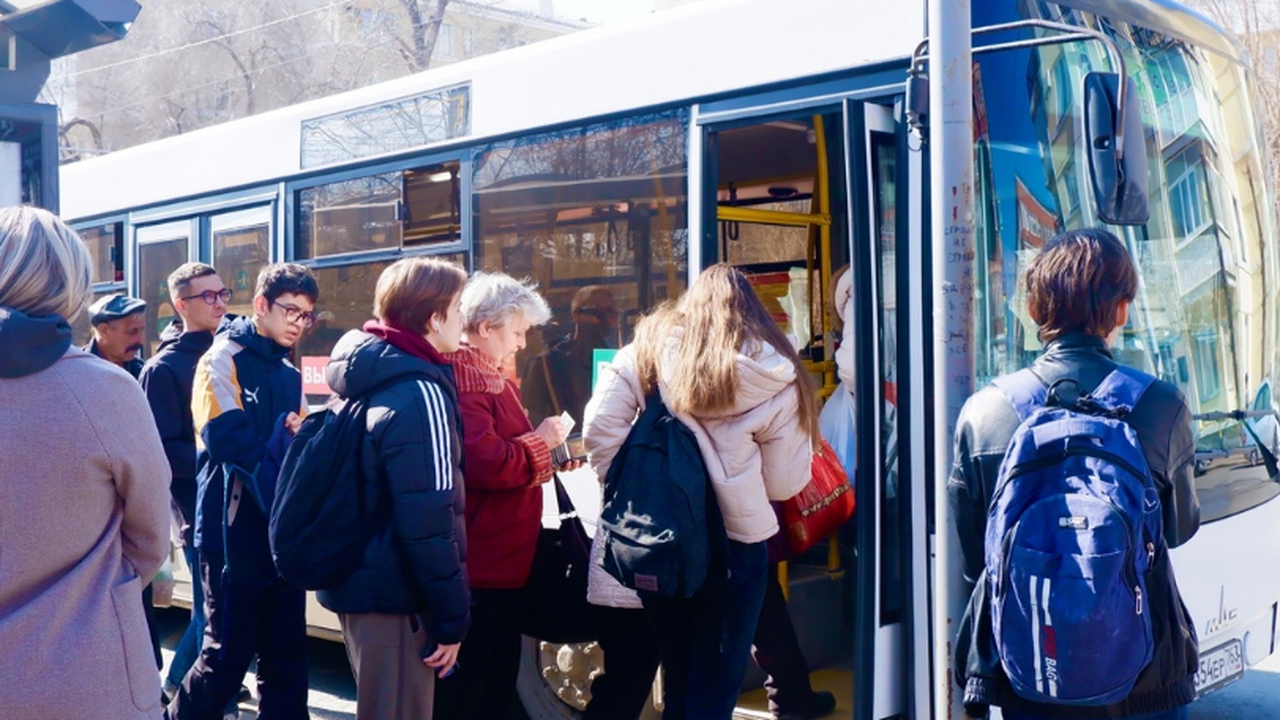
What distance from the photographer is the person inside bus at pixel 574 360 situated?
17.3ft

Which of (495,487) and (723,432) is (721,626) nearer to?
(723,432)

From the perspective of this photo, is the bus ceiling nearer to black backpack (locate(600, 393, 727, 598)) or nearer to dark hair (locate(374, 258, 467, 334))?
black backpack (locate(600, 393, 727, 598))

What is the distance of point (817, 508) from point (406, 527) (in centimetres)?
157

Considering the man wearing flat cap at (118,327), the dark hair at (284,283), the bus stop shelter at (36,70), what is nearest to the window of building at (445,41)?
the man wearing flat cap at (118,327)

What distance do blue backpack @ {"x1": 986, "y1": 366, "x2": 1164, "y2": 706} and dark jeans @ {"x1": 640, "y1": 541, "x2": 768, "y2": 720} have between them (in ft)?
3.68

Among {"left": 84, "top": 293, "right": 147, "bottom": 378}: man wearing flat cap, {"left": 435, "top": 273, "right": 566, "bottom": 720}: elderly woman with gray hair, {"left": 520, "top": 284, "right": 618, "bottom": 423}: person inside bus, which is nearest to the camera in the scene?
{"left": 435, "top": 273, "right": 566, "bottom": 720}: elderly woman with gray hair

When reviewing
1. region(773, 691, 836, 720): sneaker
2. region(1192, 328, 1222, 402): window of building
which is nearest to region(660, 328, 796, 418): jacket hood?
region(773, 691, 836, 720): sneaker

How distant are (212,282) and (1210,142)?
13.4ft

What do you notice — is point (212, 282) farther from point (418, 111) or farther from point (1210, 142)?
point (1210, 142)

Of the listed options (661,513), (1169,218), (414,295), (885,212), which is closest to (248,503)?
(414,295)

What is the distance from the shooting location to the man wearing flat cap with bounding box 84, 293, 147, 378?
5812 millimetres

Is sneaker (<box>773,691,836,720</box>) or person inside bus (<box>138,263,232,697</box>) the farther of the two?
person inside bus (<box>138,263,232,697</box>)

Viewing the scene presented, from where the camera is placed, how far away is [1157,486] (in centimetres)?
297

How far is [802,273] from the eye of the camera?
6750mm
